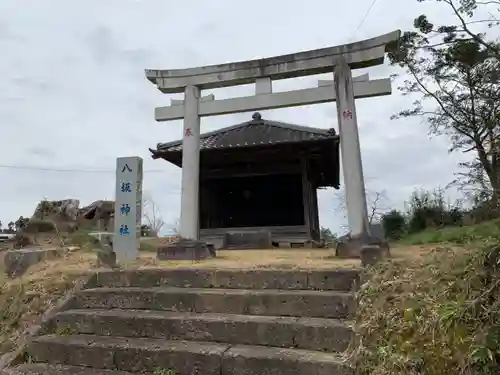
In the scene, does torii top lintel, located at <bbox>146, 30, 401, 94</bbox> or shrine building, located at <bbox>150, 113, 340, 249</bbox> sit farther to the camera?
shrine building, located at <bbox>150, 113, 340, 249</bbox>

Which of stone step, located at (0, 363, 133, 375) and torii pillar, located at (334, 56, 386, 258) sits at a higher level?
torii pillar, located at (334, 56, 386, 258)

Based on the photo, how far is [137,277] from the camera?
4.18 m

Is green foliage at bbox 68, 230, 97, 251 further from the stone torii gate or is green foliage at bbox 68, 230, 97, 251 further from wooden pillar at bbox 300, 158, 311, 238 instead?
wooden pillar at bbox 300, 158, 311, 238

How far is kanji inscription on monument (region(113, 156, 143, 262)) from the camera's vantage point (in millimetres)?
5723

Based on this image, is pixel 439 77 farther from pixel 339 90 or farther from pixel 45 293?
pixel 45 293

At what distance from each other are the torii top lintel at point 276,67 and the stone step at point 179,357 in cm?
541

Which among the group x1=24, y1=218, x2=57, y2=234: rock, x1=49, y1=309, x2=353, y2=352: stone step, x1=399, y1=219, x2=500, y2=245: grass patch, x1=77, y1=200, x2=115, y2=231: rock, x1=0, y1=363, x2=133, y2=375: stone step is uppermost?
x1=77, y1=200, x2=115, y2=231: rock

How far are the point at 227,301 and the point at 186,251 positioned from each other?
2.97 metres

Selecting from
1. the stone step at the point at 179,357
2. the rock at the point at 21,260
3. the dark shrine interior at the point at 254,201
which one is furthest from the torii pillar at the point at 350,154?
the dark shrine interior at the point at 254,201

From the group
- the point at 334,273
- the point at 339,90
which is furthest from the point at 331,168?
the point at 334,273

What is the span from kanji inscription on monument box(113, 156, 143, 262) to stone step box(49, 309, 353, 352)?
6.35 feet

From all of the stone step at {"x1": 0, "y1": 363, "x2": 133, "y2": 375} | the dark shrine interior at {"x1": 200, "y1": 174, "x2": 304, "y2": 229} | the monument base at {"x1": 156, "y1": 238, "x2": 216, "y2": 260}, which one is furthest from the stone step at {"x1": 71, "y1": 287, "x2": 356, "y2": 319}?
the dark shrine interior at {"x1": 200, "y1": 174, "x2": 304, "y2": 229}

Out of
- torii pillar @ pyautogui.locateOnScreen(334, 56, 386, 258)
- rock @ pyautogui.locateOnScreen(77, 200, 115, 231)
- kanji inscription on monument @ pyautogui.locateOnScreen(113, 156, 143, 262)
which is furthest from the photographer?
rock @ pyautogui.locateOnScreen(77, 200, 115, 231)

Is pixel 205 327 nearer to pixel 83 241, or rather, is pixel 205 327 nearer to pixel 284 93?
pixel 284 93
